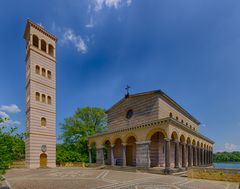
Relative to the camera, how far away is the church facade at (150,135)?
21547mm

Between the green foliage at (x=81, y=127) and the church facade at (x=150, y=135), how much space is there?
910 centimetres

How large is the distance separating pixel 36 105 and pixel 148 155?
17.1 metres

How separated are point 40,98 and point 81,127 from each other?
11.9m

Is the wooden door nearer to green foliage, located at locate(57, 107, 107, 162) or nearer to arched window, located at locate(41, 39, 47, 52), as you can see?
green foliage, located at locate(57, 107, 107, 162)

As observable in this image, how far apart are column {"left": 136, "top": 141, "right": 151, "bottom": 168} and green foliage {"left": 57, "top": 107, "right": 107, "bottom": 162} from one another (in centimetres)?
1810

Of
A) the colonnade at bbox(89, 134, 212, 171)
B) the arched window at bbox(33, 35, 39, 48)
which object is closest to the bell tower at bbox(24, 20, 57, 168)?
the arched window at bbox(33, 35, 39, 48)

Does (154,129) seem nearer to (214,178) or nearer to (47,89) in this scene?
(214,178)

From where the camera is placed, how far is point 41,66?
105ft

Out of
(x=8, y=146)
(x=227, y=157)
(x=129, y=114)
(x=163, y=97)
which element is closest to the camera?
(x=8, y=146)

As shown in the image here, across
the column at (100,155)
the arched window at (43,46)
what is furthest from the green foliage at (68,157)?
the arched window at (43,46)

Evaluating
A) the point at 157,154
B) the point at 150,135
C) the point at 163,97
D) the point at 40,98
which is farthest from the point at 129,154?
the point at 40,98

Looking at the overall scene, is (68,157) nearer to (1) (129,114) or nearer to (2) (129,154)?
(2) (129,154)

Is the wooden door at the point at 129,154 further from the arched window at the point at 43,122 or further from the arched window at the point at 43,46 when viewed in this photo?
the arched window at the point at 43,46

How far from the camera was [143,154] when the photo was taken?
22.5 meters
